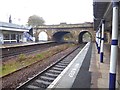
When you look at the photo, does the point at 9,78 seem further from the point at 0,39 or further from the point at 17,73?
the point at 0,39

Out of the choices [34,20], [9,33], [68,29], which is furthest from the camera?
[34,20]

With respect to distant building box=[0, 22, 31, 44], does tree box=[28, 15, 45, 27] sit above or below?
above

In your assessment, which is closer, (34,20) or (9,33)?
(9,33)

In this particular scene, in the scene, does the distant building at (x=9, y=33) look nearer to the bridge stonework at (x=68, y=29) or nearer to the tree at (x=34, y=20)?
the bridge stonework at (x=68, y=29)

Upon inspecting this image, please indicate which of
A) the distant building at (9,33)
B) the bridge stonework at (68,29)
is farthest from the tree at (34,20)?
the distant building at (9,33)

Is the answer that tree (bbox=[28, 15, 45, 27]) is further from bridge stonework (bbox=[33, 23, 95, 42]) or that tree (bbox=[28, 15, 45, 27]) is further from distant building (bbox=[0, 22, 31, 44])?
distant building (bbox=[0, 22, 31, 44])

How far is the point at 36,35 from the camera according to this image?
6550 centimetres

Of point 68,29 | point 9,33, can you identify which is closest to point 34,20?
point 68,29

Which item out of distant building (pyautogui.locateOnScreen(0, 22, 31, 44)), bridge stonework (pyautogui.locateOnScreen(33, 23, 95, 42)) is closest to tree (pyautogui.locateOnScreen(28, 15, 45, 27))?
bridge stonework (pyautogui.locateOnScreen(33, 23, 95, 42))

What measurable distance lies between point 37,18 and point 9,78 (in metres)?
91.0

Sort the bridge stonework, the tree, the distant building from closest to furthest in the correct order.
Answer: the distant building < the bridge stonework < the tree

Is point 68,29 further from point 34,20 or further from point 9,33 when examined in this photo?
point 34,20

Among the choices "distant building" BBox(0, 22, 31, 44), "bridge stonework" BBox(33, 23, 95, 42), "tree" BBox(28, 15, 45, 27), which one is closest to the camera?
"distant building" BBox(0, 22, 31, 44)

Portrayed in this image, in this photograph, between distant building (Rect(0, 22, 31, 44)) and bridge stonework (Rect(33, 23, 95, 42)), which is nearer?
distant building (Rect(0, 22, 31, 44))
